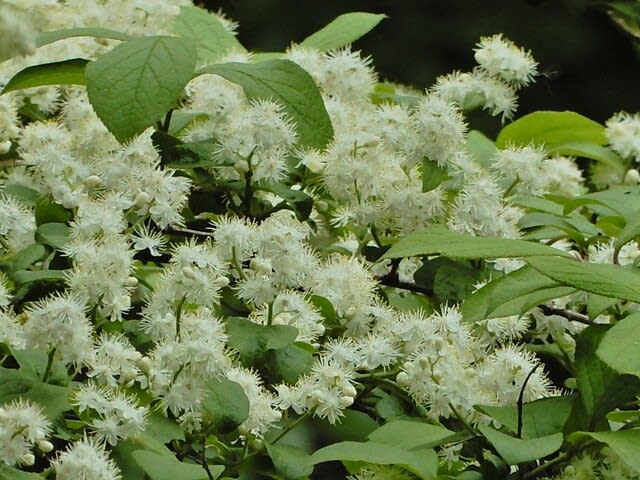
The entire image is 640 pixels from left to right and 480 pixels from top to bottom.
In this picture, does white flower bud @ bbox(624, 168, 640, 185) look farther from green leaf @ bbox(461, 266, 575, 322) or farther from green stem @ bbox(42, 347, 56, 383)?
green stem @ bbox(42, 347, 56, 383)

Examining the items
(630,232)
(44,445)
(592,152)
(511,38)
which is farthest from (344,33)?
(511,38)

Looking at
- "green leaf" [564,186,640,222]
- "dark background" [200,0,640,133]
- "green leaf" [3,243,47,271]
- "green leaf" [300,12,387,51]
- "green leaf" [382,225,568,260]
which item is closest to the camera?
"green leaf" [382,225,568,260]

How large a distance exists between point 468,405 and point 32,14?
2.26 feet

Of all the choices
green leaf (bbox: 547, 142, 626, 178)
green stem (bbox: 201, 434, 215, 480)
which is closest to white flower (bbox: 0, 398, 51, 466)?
green stem (bbox: 201, 434, 215, 480)

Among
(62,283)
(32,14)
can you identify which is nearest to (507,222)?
(62,283)

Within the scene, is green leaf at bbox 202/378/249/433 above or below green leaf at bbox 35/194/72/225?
above

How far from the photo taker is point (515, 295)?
981 millimetres

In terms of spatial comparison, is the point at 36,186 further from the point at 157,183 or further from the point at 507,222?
the point at 507,222

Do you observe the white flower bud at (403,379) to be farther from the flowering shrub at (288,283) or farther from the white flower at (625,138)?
the white flower at (625,138)

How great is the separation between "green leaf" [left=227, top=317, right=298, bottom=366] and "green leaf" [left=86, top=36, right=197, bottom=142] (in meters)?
0.20

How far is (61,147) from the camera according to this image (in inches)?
47.7

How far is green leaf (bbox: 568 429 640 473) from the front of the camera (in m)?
0.85

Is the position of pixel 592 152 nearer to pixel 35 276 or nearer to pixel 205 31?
pixel 205 31

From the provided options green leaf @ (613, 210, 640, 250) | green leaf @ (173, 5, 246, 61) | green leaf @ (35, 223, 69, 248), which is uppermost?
green leaf @ (613, 210, 640, 250)
